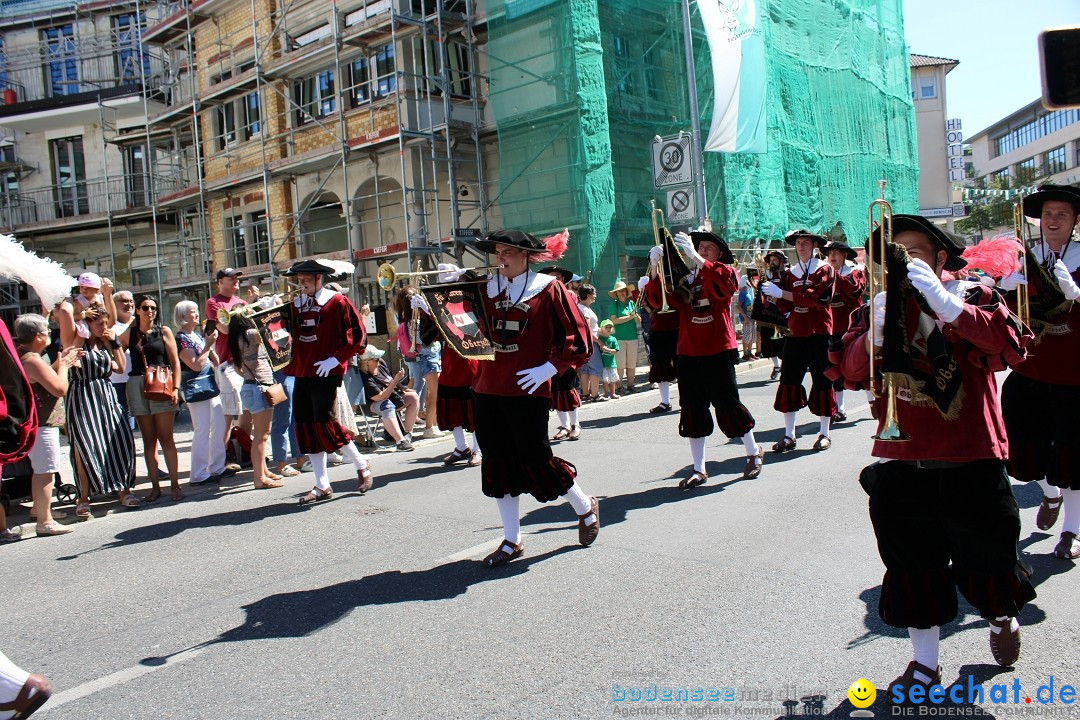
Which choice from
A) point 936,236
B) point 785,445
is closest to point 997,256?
point 936,236

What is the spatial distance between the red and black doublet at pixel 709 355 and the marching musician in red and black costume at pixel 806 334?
4.09ft

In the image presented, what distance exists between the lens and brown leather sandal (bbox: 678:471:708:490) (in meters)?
7.21

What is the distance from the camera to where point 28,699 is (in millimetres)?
3391

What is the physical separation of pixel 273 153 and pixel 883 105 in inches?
716

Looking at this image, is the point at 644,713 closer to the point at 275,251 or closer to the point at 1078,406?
the point at 1078,406

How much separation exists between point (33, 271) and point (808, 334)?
664cm

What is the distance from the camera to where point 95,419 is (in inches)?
307

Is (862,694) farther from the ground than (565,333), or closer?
closer

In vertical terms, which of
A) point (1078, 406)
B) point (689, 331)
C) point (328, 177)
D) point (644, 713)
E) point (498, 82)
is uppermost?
point (498, 82)

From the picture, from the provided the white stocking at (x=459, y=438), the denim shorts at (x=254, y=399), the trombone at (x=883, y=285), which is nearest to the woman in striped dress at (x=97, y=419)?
the denim shorts at (x=254, y=399)

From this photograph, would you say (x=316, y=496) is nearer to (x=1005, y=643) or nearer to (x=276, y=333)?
(x=276, y=333)

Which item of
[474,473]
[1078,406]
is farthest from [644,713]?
[474,473]

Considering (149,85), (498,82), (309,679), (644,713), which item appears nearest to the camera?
(644,713)

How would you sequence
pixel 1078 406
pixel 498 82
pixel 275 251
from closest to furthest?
pixel 1078 406 → pixel 498 82 → pixel 275 251
